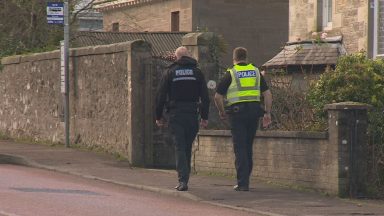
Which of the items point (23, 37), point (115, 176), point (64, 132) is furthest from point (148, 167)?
point (23, 37)

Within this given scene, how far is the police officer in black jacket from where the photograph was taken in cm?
1252

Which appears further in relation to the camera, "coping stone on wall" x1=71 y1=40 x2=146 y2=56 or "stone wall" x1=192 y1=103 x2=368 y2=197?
"coping stone on wall" x1=71 y1=40 x2=146 y2=56

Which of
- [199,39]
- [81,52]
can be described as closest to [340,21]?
[199,39]

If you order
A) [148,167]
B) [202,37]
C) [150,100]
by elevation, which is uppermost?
[202,37]

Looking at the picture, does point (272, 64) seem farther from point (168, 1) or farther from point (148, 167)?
point (168, 1)

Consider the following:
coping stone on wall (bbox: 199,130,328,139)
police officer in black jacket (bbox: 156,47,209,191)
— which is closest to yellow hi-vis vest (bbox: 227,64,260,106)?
police officer in black jacket (bbox: 156,47,209,191)

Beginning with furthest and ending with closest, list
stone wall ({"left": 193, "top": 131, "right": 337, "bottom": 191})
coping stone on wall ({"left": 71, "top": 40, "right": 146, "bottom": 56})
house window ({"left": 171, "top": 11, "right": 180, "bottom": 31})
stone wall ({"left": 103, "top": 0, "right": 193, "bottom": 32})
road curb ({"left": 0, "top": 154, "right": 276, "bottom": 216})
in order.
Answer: house window ({"left": 171, "top": 11, "right": 180, "bottom": 31}) < stone wall ({"left": 103, "top": 0, "right": 193, "bottom": 32}) < coping stone on wall ({"left": 71, "top": 40, "right": 146, "bottom": 56}) < stone wall ({"left": 193, "top": 131, "right": 337, "bottom": 191}) < road curb ({"left": 0, "top": 154, "right": 276, "bottom": 216})

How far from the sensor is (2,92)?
79.2 ft

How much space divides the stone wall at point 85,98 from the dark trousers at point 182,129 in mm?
4360

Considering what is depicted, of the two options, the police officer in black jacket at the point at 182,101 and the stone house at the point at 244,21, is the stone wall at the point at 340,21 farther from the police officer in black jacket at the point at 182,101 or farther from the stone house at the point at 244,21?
the stone house at the point at 244,21

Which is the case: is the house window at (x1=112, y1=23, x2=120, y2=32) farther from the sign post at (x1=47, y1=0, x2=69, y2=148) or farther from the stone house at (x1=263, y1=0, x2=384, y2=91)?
the sign post at (x1=47, y1=0, x2=69, y2=148)

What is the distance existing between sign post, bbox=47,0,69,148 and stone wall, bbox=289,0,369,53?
547 centimetres

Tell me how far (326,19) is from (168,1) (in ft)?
44.2

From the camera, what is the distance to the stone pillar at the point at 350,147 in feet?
39.6
